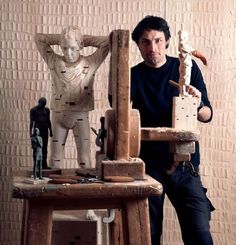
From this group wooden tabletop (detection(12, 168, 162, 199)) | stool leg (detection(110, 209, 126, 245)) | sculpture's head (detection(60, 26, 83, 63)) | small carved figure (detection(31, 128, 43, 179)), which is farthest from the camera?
stool leg (detection(110, 209, 126, 245))

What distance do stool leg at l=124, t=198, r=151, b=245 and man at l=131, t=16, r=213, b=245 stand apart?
25cm

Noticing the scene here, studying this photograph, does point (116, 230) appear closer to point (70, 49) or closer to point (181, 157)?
point (181, 157)

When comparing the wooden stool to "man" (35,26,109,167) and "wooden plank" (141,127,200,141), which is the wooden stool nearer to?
"wooden plank" (141,127,200,141)

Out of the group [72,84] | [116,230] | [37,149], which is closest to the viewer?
[37,149]

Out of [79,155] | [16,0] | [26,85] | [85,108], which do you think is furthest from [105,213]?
[16,0]

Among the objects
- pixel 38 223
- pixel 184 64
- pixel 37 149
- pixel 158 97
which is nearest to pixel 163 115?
pixel 158 97

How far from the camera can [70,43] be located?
Answer: 1576 millimetres

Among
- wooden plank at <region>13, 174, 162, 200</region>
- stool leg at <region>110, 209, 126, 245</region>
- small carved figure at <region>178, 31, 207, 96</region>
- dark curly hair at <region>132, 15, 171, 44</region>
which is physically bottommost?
stool leg at <region>110, 209, 126, 245</region>

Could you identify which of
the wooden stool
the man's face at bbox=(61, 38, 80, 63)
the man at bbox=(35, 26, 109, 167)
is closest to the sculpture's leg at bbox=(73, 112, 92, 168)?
the man at bbox=(35, 26, 109, 167)

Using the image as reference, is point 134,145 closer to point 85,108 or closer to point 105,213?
point 85,108

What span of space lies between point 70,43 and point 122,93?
26cm

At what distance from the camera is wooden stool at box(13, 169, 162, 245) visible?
132 cm

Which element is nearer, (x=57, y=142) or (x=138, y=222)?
(x=138, y=222)

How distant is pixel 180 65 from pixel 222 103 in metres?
0.61
